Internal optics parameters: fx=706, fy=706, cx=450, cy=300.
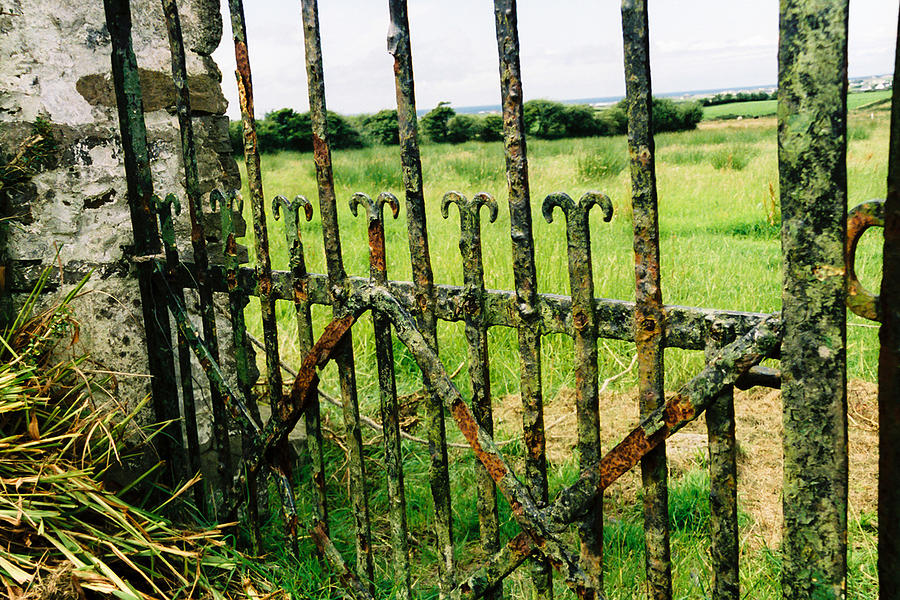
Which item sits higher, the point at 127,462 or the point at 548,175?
the point at 548,175

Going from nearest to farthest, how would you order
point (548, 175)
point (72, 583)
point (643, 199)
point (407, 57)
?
1. point (643, 199)
2. point (407, 57)
3. point (72, 583)
4. point (548, 175)

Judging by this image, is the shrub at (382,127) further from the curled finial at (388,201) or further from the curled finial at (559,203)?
the curled finial at (559,203)

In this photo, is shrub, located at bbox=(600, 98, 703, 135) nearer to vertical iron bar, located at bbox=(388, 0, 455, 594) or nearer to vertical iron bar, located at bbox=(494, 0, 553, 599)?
vertical iron bar, located at bbox=(388, 0, 455, 594)

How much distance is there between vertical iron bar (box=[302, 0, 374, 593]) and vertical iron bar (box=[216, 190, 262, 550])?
0.40m

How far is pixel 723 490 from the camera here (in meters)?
1.37

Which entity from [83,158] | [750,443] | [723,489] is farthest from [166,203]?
[750,443]

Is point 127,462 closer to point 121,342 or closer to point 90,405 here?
point 90,405

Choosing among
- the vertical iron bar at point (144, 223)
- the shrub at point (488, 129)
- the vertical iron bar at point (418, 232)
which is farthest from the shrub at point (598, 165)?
the shrub at point (488, 129)

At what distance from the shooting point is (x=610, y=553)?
2566 mm

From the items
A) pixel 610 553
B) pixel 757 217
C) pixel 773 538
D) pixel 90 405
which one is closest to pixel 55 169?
pixel 90 405

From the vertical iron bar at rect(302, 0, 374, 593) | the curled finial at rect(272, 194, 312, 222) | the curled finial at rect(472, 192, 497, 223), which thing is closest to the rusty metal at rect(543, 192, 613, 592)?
the curled finial at rect(472, 192, 497, 223)

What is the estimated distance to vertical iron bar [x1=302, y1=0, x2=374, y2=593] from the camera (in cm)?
185

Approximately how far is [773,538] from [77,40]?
10.1ft

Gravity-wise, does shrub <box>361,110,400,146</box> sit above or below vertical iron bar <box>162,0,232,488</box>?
above
